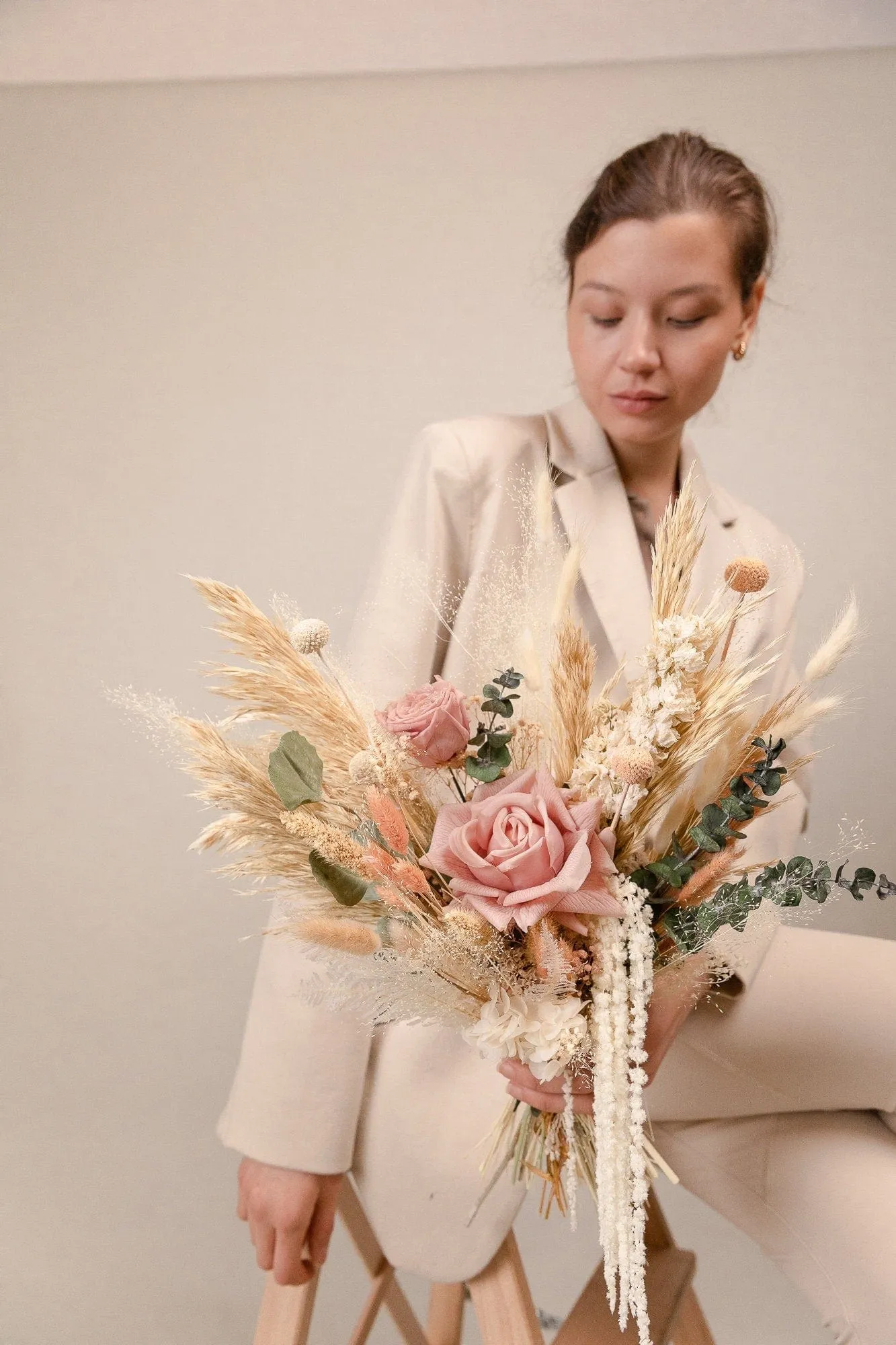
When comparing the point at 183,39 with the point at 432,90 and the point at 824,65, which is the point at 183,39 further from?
the point at 824,65

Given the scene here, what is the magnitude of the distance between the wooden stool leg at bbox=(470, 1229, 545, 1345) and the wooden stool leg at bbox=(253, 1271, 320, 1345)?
5.6 inches

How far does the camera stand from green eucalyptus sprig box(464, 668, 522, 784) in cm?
75

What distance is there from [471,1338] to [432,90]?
159cm

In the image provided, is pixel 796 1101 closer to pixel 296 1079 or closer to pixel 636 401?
pixel 296 1079

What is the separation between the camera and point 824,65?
153 centimetres

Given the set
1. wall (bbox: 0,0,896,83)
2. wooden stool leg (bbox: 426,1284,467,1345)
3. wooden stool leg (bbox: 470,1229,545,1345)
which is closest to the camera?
wooden stool leg (bbox: 470,1229,545,1345)

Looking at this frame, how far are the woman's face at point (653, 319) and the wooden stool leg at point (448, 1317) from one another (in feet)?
3.05

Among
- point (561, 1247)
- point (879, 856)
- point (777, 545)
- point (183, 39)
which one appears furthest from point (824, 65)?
point (561, 1247)

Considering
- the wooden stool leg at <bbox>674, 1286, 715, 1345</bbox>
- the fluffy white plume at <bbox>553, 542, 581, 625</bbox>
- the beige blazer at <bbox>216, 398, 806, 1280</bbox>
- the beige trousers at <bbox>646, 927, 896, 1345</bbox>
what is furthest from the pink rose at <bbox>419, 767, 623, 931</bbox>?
the wooden stool leg at <bbox>674, 1286, 715, 1345</bbox>

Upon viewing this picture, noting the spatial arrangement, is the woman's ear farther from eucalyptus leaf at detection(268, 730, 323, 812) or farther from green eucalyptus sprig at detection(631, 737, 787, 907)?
eucalyptus leaf at detection(268, 730, 323, 812)

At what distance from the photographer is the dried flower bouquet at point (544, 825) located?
2.39ft

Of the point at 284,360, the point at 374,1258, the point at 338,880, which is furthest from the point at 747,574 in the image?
the point at 284,360

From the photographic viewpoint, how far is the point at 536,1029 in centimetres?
74

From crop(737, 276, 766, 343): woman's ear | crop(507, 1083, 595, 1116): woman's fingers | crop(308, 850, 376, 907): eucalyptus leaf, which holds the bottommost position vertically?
crop(507, 1083, 595, 1116): woman's fingers
